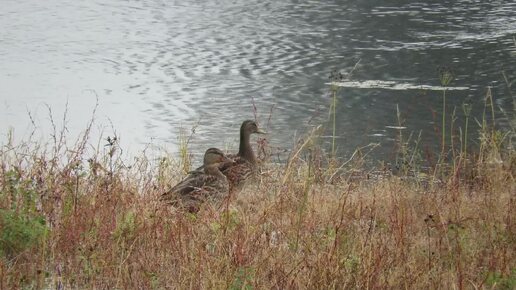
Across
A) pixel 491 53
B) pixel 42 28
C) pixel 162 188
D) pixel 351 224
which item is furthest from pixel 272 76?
pixel 351 224

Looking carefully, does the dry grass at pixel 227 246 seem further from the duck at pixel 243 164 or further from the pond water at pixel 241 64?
the pond water at pixel 241 64

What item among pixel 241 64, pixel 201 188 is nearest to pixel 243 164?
pixel 201 188

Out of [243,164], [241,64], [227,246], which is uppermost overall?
[227,246]

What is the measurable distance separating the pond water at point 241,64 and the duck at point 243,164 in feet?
3.72

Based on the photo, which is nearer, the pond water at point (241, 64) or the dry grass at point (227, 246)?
the dry grass at point (227, 246)

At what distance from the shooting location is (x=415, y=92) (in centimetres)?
1522

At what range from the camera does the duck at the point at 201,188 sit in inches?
266

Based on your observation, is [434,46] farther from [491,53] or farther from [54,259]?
[54,259]

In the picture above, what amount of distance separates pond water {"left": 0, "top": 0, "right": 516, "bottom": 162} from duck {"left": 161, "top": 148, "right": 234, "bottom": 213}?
8.80 ft

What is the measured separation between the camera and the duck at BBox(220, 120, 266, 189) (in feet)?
26.7

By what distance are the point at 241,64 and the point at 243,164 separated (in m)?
9.52

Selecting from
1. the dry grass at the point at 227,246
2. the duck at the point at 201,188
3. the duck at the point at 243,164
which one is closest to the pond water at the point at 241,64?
the duck at the point at 243,164

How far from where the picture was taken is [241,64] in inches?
702

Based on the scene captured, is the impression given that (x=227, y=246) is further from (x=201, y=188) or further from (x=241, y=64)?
(x=241, y=64)
